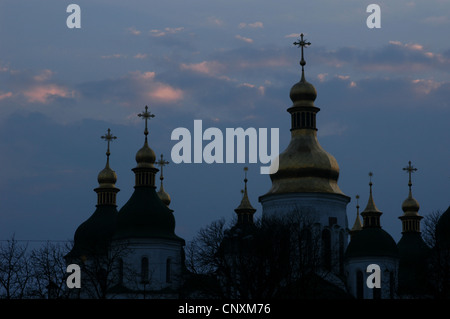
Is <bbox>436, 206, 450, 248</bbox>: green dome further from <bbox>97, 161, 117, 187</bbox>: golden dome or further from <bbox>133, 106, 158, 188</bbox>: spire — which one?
<bbox>97, 161, 117, 187</bbox>: golden dome

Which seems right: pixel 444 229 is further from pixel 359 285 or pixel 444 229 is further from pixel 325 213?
pixel 325 213

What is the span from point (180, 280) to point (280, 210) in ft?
25.8

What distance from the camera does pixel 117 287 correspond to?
66.7m

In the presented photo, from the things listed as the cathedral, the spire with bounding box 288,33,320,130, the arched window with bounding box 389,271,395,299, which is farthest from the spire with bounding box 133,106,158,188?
the arched window with bounding box 389,271,395,299

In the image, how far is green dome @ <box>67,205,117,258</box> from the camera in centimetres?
7073

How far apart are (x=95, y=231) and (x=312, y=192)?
549 inches

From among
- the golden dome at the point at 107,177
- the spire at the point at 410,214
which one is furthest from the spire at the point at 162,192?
the spire at the point at 410,214

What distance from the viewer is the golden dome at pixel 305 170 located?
232ft

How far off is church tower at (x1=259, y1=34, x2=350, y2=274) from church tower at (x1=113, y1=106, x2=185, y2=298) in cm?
662

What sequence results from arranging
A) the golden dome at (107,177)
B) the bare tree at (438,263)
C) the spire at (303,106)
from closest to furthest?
the bare tree at (438,263) < the spire at (303,106) < the golden dome at (107,177)

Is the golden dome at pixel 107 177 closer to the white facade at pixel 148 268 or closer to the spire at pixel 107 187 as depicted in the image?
A: the spire at pixel 107 187

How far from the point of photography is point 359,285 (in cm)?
6825
